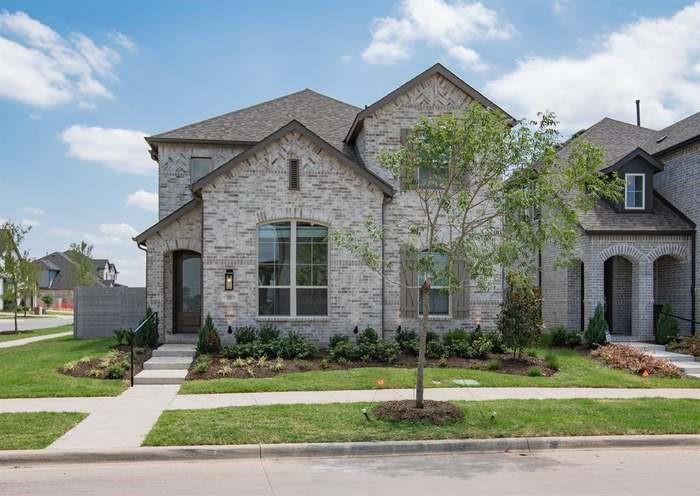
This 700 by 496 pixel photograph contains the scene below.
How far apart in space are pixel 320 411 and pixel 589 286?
426 inches

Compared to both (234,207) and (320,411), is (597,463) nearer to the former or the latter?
(320,411)

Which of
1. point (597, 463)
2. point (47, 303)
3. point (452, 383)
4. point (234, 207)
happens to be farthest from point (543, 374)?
point (47, 303)

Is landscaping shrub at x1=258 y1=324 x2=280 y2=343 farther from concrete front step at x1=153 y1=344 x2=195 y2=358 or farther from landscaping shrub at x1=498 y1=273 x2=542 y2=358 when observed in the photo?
landscaping shrub at x1=498 y1=273 x2=542 y2=358

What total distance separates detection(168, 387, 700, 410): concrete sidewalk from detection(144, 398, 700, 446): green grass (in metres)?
0.54

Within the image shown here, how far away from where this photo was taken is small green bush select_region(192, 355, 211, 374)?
13.4 meters

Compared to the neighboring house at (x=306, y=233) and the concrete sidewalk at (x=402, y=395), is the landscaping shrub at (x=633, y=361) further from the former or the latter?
the neighboring house at (x=306, y=233)

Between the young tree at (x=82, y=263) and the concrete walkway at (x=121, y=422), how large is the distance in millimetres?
30313

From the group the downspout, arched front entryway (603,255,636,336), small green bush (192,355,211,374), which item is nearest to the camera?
small green bush (192,355,211,374)

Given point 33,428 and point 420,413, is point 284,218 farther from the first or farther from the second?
point 33,428

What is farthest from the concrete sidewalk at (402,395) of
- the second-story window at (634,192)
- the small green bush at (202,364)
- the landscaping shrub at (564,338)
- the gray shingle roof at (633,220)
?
the second-story window at (634,192)

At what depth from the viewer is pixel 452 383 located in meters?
12.6

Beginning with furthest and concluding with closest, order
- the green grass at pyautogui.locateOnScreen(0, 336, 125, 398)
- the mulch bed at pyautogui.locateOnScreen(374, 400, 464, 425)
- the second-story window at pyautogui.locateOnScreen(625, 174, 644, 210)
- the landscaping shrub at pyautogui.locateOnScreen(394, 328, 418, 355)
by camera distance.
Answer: the second-story window at pyautogui.locateOnScreen(625, 174, 644, 210), the landscaping shrub at pyautogui.locateOnScreen(394, 328, 418, 355), the green grass at pyautogui.locateOnScreen(0, 336, 125, 398), the mulch bed at pyautogui.locateOnScreen(374, 400, 464, 425)

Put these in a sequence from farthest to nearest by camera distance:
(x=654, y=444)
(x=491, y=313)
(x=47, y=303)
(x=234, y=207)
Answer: (x=47, y=303) → (x=491, y=313) → (x=234, y=207) → (x=654, y=444)

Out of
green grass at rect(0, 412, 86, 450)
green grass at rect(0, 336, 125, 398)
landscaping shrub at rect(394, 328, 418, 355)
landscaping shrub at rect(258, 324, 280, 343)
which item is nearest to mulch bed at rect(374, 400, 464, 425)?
green grass at rect(0, 412, 86, 450)
